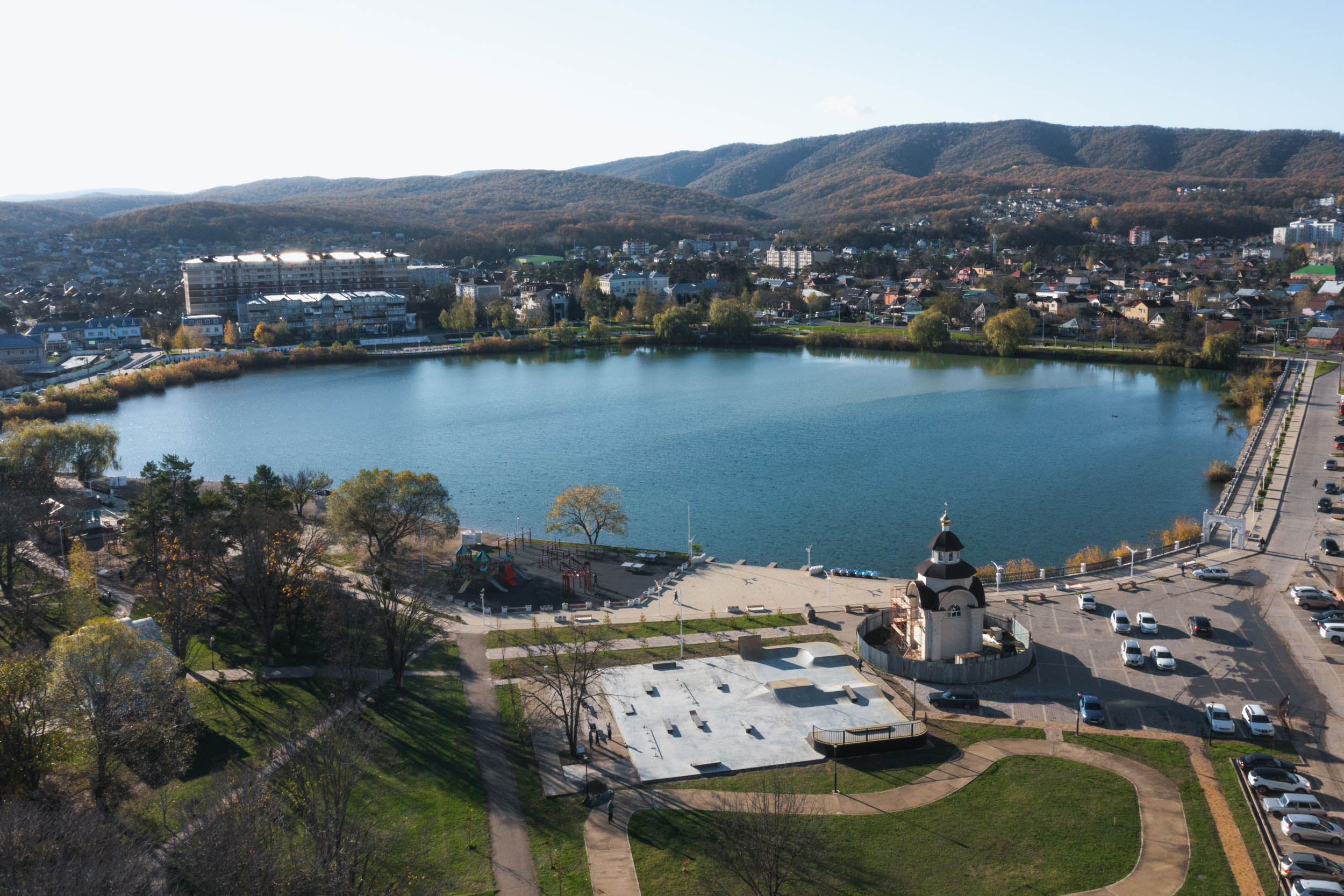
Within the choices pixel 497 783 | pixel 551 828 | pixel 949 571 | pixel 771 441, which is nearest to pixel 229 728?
pixel 497 783

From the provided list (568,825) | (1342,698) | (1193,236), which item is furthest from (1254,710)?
(1193,236)

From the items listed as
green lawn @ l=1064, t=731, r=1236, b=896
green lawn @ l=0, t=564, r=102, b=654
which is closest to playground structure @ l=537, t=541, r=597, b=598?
green lawn @ l=0, t=564, r=102, b=654

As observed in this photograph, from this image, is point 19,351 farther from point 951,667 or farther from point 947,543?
point 951,667

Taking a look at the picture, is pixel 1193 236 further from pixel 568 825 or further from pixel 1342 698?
pixel 568 825

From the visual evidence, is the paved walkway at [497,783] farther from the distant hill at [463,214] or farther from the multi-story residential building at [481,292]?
the distant hill at [463,214]

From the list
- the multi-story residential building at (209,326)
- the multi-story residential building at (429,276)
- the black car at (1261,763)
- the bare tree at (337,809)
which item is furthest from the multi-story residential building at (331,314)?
the black car at (1261,763)
